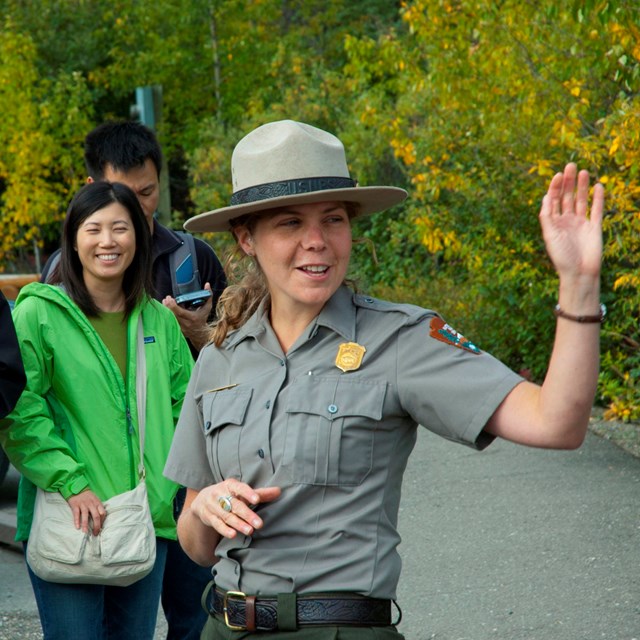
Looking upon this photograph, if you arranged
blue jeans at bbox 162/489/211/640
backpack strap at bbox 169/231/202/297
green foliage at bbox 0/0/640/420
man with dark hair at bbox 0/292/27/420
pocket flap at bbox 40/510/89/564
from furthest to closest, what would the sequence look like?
1. green foliage at bbox 0/0/640/420
2. backpack strap at bbox 169/231/202/297
3. blue jeans at bbox 162/489/211/640
4. pocket flap at bbox 40/510/89/564
5. man with dark hair at bbox 0/292/27/420

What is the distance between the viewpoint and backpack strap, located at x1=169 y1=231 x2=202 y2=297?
14.8 ft

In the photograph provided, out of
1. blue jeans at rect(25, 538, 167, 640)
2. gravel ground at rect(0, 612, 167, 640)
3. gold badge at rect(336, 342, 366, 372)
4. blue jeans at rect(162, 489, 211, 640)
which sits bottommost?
gravel ground at rect(0, 612, 167, 640)

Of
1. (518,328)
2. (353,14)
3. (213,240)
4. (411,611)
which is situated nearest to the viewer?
(411,611)

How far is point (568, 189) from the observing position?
6.93 ft

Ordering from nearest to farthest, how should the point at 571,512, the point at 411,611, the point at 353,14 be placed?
the point at 411,611 → the point at 571,512 → the point at 353,14

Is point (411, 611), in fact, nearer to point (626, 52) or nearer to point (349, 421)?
point (349, 421)

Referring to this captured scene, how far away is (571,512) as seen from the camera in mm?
7160

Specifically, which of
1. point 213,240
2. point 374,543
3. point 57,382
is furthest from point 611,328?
point 213,240

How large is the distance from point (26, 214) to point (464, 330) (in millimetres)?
11250

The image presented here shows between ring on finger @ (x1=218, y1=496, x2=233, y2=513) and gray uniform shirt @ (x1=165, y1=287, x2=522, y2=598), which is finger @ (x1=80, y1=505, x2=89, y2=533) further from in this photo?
ring on finger @ (x1=218, y1=496, x2=233, y2=513)

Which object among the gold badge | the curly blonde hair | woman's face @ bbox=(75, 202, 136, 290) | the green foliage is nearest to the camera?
the gold badge

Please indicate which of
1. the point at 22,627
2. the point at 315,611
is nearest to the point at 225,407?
the point at 315,611

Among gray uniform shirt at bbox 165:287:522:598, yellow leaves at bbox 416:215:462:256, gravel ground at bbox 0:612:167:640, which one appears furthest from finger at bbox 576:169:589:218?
yellow leaves at bbox 416:215:462:256

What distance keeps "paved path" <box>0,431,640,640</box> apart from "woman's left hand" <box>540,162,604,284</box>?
354cm
